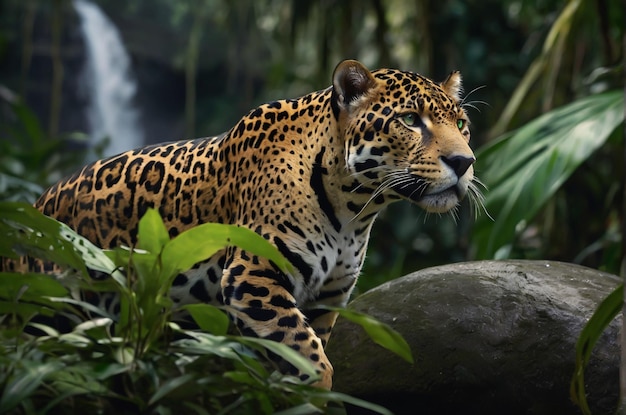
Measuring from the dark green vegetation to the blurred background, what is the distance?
0.08 feet

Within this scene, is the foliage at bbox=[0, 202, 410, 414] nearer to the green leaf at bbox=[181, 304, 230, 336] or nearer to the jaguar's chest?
the green leaf at bbox=[181, 304, 230, 336]

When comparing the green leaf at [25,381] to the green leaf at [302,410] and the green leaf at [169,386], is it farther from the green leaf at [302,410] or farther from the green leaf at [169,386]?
the green leaf at [302,410]

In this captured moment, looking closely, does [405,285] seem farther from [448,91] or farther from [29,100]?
[29,100]

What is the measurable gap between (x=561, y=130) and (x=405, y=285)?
2.55 metres

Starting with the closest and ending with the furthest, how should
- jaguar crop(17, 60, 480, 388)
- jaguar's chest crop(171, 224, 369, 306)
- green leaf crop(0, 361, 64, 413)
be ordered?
green leaf crop(0, 361, 64, 413) < jaguar crop(17, 60, 480, 388) < jaguar's chest crop(171, 224, 369, 306)

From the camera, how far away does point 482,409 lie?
14.6 ft

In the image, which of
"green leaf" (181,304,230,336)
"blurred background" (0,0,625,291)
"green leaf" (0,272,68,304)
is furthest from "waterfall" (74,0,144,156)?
"green leaf" (0,272,68,304)

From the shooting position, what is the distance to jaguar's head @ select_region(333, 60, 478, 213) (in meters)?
4.05

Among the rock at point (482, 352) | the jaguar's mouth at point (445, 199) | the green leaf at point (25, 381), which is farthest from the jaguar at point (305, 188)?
the green leaf at point (25, 381)

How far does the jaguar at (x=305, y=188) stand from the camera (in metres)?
4.06

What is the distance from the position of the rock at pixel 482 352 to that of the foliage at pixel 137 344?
123 cm

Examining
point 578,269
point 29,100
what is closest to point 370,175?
point 578,269

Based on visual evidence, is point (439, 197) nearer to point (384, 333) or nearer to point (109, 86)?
point (384, 333)

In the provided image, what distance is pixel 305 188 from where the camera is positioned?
431 cm
